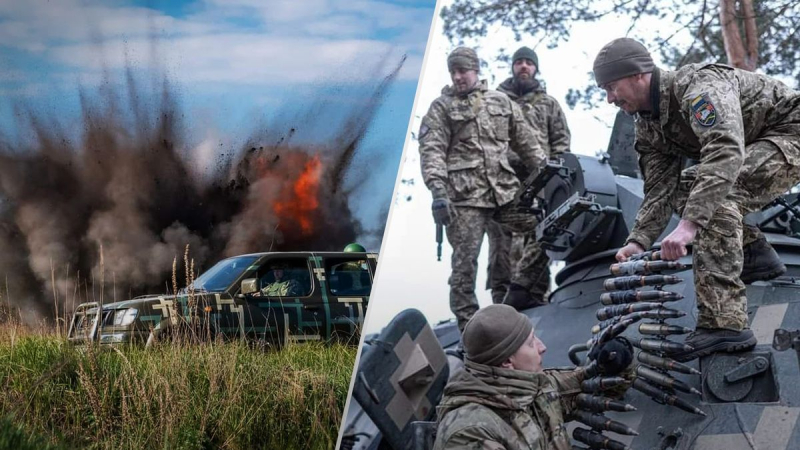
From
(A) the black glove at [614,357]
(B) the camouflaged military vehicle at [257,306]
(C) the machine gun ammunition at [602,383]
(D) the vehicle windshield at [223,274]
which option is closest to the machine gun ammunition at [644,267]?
(A) the black glove at [614,357]

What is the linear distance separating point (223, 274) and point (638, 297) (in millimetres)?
1734

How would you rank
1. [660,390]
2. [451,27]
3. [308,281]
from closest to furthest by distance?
[660,390] → [308,281] → [451,27]

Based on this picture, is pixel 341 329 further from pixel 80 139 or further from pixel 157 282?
pixel 80 139

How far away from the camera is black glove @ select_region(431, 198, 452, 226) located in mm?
6473

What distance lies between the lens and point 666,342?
3992 millimetres

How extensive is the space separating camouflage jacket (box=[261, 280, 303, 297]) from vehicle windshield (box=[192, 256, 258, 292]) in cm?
12

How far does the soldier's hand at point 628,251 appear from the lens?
4547mm

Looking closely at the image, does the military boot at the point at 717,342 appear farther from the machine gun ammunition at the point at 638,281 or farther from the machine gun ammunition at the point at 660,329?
the machine gun ammunition at the point at 638,281

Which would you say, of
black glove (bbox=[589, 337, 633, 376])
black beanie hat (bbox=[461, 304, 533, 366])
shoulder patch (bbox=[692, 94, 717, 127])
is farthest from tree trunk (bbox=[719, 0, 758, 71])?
black beanie hat (bbox=[461, 304, 533, 366])

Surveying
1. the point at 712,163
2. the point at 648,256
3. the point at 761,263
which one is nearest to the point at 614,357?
the point at 648,256

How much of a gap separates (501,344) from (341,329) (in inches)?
49.3

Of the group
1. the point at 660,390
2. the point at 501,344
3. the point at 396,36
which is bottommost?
the point at 660,390

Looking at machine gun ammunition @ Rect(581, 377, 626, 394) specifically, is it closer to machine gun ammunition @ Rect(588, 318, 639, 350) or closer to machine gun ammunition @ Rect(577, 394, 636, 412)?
machine gun ammunition @ Rect(577, 394, 636, 412)

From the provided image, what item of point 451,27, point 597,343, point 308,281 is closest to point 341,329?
point 308,281
